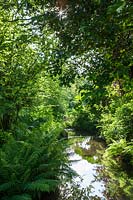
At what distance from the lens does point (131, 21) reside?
10.9 feet

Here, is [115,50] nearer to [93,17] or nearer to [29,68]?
[93,17]

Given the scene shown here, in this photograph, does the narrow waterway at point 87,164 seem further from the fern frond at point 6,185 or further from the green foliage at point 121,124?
the fern frond at point 6,185

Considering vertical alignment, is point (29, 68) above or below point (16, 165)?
above

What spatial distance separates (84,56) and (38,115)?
10.9 meters

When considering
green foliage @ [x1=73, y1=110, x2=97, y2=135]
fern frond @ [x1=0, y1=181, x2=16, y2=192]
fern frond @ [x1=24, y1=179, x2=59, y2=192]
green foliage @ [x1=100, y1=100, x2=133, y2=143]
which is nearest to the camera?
fern frond @ [x1=24, y1=179, x2=59, y2=192]

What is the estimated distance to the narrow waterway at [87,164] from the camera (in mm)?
10502

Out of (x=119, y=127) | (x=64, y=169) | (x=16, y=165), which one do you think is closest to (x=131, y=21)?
(x=16, y=165)

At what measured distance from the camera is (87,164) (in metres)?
14.5

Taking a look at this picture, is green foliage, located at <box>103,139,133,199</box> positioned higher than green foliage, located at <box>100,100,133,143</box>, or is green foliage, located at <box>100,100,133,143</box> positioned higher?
green foliage, located at <box>100,100,133,143</box>

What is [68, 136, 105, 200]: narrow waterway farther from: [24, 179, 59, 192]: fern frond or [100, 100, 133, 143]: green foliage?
[24, 179, 59, 192]: fern frond

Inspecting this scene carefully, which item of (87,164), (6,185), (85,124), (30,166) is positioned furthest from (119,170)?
(85,124)

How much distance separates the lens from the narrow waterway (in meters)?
10.5

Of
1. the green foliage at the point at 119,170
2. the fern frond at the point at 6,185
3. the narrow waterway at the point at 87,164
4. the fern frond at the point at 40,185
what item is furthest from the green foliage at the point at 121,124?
the fern frond at the point at 6,185

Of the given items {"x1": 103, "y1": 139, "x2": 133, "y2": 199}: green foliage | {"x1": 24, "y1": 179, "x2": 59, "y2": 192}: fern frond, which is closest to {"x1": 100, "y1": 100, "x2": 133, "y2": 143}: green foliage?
{"x1": 103, "y1": 139, "x2": 133, "y2": 199}: green foliage
